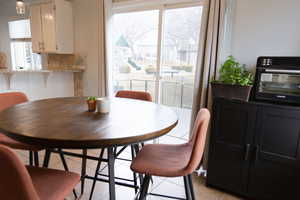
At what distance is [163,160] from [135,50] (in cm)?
227

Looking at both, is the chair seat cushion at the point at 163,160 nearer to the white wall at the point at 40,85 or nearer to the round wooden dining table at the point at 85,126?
the round wooden dining table at the point at 85,126

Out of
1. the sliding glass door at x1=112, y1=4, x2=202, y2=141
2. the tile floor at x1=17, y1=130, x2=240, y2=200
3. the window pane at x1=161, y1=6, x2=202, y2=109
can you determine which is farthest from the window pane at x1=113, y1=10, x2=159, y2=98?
the tile floor at x1=17, y1=130, x2=240, y2=200

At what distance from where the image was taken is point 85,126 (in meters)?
1.25

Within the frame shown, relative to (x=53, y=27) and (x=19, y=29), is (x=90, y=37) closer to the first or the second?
(x=53, y=27)

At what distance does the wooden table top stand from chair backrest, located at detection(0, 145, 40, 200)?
0.66 ft

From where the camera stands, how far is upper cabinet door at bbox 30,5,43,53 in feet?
11.6

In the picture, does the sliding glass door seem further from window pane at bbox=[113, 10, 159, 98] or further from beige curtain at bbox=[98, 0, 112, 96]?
beige curtain at bbox=[98, 0, 112, 96]

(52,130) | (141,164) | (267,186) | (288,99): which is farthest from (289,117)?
(52,130)

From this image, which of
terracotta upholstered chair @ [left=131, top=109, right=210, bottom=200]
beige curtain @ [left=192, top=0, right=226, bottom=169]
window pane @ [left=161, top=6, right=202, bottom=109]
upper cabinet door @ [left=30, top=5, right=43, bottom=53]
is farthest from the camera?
upper cabinet door @ [left=30, top=5, right=43, bottom=53]

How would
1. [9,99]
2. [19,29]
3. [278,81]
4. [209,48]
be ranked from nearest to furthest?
[278,81], [9,99], [209,48], [19,29]

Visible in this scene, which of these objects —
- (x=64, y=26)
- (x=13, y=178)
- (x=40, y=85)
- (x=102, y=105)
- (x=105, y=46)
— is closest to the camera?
(x=13, y=178)

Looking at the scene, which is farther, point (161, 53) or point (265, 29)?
point (161, 53)

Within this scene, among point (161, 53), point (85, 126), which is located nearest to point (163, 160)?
point (85, 126)

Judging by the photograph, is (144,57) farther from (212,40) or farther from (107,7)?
(212,40)
